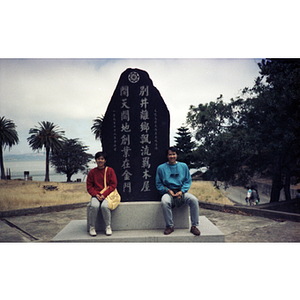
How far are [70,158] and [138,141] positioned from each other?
3.98 m

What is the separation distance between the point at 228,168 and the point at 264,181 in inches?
38.5

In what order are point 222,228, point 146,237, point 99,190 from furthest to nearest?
point 222,228 → point 99,190 → point 146,237

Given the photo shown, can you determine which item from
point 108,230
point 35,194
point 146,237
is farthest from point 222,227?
point 35,194

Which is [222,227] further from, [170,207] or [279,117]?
[279,117]

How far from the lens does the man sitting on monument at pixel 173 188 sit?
2988 millimetres

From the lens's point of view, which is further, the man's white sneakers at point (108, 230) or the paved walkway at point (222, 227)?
the paved walkway at point (222, 227)

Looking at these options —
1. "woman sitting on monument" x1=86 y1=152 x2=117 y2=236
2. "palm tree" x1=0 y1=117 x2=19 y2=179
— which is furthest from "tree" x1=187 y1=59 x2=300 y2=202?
"palm tree" x1=0 y1=117 x2=19 y2=179

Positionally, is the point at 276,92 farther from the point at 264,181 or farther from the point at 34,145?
the point at 34,145

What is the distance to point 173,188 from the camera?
3.09 metres

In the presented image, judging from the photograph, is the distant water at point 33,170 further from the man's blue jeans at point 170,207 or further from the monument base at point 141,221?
the man's blue jeans at point 170,207

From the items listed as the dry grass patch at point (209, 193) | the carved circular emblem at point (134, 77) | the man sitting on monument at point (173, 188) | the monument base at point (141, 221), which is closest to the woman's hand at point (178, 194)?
the man sitting on monument at point (173, 188)

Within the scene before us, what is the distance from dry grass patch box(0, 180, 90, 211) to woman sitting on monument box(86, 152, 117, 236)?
2.93m

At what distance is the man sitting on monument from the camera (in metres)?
2.99

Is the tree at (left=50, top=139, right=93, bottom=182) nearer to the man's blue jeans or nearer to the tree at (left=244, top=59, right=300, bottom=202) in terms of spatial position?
the man's blue jeans
